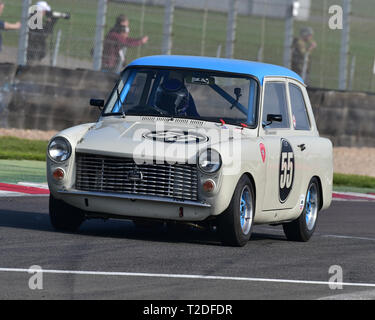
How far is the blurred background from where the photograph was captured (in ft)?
68.6

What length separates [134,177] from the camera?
9.47 metres

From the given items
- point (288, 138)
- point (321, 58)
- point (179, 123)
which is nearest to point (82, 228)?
point (179, 123)

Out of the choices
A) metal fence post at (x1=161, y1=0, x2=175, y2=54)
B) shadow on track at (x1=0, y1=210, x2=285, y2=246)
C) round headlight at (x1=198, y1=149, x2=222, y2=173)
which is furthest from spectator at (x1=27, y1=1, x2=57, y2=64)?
round headlight at (x1=198, y1=149, x2=222, y2=173)

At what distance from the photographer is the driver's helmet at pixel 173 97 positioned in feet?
34.5

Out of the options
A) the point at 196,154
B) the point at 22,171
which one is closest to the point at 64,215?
the point at 196,154

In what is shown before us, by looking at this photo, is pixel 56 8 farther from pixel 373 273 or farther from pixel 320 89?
pixel 373 273

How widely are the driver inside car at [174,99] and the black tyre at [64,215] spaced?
51.9 inches

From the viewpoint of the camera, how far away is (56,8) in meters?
21.2

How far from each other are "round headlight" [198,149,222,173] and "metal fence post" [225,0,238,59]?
12.6 m

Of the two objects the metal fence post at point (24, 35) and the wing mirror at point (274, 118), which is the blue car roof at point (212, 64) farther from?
the metal fence post at point (24, 35)

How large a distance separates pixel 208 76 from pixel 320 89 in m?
10.8

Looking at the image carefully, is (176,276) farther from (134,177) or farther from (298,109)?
(298,109)

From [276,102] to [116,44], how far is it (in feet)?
34.9

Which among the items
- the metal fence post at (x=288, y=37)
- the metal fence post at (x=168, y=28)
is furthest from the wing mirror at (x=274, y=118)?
the metal fence post at (x=288, y=37)
